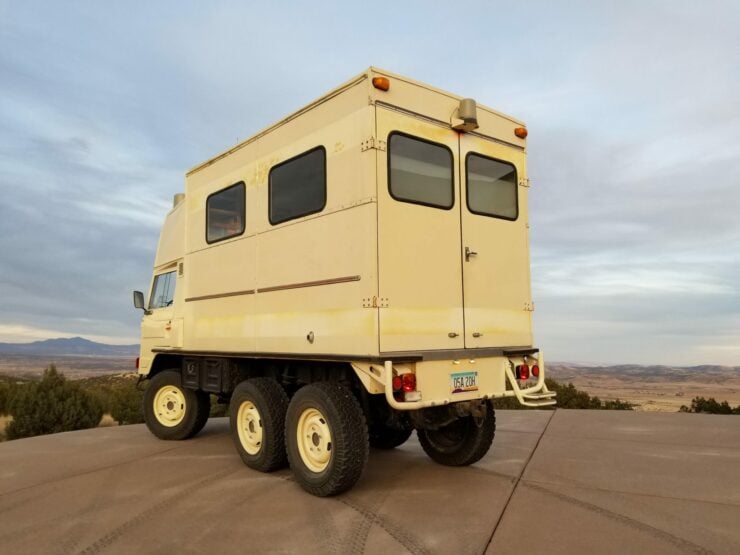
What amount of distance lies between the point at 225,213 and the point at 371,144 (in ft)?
8.59

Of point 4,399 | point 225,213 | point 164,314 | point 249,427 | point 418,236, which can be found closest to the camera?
point 418,236

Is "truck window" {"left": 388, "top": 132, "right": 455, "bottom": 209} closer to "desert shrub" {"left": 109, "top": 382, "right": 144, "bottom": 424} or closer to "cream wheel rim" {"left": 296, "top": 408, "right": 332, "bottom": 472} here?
"cream wheel rim" {"left": 296, "top": 408, "right": 332, "bottom": 472}

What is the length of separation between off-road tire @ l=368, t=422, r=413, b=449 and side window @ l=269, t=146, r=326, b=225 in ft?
9.49

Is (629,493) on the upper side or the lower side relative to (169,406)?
lower

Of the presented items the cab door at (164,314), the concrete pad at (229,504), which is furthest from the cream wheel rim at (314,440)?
the cab door at (164,314)

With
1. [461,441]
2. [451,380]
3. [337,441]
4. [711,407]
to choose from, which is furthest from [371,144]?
[711,407]

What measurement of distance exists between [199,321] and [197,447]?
5.47ft

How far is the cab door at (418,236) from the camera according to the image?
4.83 meters

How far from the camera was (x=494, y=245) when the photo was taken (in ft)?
18.9

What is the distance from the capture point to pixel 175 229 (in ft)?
25.6

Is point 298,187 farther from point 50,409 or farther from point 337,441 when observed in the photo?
point 50,409

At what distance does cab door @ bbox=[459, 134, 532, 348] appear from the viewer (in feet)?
18.0

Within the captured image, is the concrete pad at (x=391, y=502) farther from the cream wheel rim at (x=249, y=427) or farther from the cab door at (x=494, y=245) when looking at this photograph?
the cab door at (x=494, y=245)

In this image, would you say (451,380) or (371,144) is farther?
(451,380)
